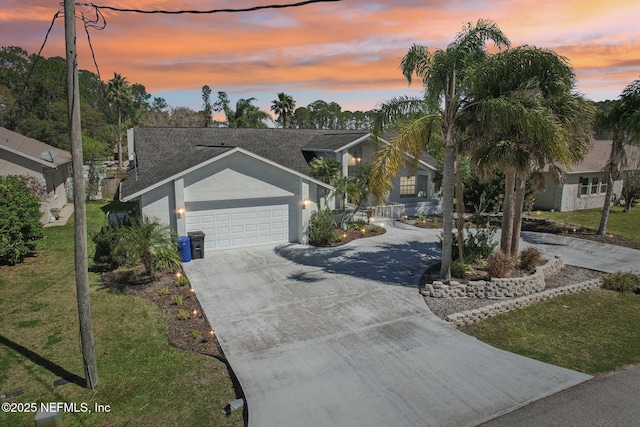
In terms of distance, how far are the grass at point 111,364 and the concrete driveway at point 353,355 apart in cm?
89

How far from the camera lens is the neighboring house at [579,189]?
2700 cm

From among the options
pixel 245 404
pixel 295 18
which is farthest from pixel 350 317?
pixel 295 18

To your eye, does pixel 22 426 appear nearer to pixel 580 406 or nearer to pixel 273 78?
pixel 580 406

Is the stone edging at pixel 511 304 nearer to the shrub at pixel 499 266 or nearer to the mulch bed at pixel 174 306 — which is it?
the shrub at pixel 499 266

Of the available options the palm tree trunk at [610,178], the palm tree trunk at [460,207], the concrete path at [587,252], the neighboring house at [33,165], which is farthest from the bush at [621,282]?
the neighboring house at [33,165]

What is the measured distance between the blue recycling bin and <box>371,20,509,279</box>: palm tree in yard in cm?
754

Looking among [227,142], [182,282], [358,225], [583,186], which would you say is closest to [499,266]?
[358,225]

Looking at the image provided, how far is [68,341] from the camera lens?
950cm

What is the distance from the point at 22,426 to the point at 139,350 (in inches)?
102

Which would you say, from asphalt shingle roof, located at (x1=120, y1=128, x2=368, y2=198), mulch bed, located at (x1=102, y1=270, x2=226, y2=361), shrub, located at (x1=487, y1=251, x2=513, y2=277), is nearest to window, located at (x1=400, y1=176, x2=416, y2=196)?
asphalt shingle roof, located at (x1=120, y1=128, x2=368, y2=198)

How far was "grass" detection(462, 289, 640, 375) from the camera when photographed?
8.86m

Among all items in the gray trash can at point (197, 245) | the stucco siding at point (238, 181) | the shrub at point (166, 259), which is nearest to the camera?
the shrub at point (166, 259)

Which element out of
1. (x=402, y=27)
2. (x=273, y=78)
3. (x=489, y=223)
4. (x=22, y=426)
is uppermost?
(x=273, y=78)

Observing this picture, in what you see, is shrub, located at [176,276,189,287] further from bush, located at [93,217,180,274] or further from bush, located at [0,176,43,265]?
bush, located at [0,176,43,265]
